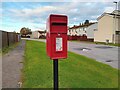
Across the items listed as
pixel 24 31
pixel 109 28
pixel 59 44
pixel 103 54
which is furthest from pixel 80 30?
pixel 59 44

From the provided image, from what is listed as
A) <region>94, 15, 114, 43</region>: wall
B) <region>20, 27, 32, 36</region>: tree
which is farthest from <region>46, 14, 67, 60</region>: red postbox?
<region>20, 27, 32, 36</region>: tree

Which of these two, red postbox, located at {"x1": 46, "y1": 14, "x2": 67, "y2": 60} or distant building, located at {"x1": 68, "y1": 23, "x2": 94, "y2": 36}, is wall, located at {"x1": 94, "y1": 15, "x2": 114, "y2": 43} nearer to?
distant building, located at {"x1": 68, "y1": 23, "x2": 94, "y2": 36}

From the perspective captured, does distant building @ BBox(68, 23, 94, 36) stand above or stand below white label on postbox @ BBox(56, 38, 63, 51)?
above

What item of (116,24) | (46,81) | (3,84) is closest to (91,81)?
(46,81)

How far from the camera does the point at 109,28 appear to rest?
4288cm

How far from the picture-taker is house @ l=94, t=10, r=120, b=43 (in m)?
40.3

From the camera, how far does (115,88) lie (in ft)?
17.1

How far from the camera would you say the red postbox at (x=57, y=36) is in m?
3.39

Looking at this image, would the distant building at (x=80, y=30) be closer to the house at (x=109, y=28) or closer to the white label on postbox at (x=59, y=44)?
the house at (x=109, y=28)

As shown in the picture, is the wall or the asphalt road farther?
the wall

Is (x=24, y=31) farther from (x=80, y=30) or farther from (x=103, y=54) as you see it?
(x=103, y=54)

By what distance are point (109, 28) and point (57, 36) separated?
4095 cm

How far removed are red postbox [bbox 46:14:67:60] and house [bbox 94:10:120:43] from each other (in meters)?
36.6

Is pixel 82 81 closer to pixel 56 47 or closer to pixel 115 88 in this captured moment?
pixel 115 88
